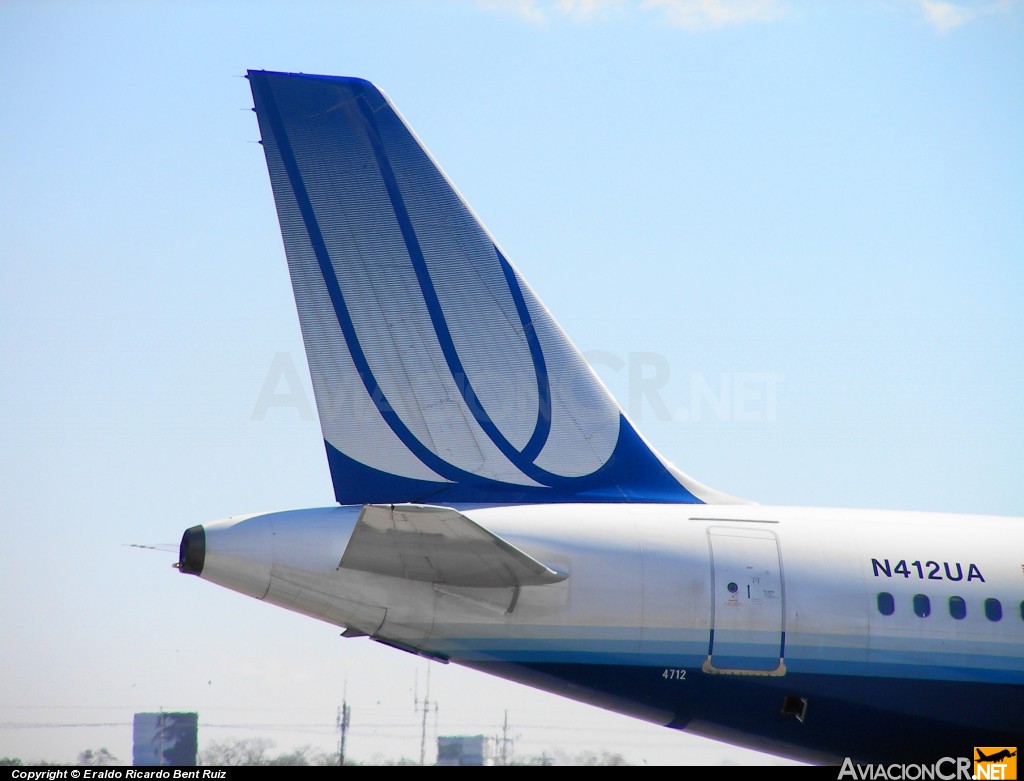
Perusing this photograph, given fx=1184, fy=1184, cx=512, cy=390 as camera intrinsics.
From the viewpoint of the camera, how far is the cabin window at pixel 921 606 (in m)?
12.1

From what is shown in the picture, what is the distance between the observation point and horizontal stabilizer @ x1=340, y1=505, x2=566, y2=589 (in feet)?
32.1

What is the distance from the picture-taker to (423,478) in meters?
12.3

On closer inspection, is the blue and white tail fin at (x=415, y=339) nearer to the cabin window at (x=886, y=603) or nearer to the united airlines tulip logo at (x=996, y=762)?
the cabin window at (x=886, y=603)

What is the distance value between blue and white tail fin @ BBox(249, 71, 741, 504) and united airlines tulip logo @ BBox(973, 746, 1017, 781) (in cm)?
389

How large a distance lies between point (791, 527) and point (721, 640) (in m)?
1.58

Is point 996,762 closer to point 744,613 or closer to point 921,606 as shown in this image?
point 921,606

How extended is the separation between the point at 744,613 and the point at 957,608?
2.43 metres

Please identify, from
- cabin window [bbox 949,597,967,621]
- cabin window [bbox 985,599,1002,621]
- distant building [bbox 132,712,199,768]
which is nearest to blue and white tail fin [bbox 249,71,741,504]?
cabin window [bbox 949,597,967,621]

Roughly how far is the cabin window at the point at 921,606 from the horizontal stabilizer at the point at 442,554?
3786mm

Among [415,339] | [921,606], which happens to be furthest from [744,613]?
[415,339]

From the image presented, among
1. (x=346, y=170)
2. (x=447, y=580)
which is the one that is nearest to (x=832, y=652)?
(x=447, y=580)

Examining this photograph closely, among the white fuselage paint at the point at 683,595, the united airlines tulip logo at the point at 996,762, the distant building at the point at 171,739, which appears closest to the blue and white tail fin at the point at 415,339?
the white fuselage paint at the point at 683,595

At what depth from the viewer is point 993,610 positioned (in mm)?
12328

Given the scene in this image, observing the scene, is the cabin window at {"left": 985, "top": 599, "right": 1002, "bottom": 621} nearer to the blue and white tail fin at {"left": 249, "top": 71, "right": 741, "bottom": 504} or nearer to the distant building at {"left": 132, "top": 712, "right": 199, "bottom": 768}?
the blue and white tail fin at {"left": 249, "top": 71, "right": 741, "bottom": 504}
